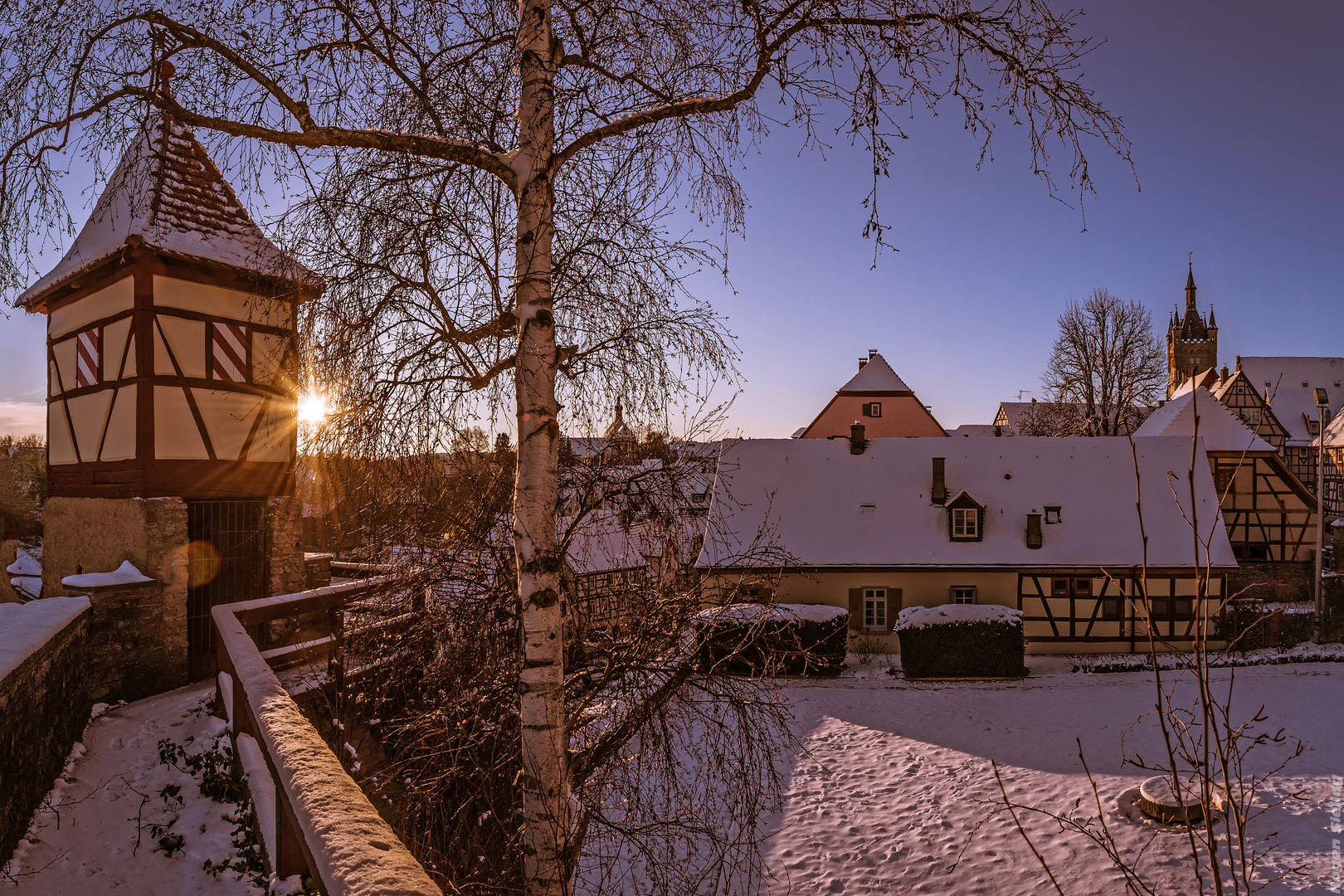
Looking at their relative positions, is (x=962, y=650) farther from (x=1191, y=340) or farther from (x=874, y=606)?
(x=1191, y=340)

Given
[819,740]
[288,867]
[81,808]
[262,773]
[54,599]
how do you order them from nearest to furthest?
[288,867] < [262,773] < [81,808] < [54,599] < [819,740]

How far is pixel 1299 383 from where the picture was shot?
148ft

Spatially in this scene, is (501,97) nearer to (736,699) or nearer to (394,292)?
(394,292)

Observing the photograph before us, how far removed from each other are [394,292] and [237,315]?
7.83 metres

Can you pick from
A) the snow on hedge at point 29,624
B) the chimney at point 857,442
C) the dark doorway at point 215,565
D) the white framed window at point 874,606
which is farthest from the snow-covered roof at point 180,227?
the chimney at point 857,442

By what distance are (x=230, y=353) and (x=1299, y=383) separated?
187ft

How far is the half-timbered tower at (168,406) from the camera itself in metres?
8.89

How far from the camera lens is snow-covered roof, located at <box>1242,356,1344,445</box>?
133 ft

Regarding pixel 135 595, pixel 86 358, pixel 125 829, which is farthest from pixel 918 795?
pixel 86 358

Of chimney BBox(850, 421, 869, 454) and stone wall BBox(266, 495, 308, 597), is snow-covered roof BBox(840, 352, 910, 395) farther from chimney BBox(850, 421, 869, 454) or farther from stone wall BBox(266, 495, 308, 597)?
stone wall BBox(266, 495, 308, 597)

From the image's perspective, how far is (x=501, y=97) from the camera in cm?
373

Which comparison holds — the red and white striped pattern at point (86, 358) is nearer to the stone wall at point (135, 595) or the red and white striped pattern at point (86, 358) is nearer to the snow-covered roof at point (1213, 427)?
the stone wall at point (135, 595)

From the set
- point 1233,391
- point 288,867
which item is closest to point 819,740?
point 288,867

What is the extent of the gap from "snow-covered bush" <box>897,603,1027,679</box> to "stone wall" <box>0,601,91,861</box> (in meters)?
13.6
